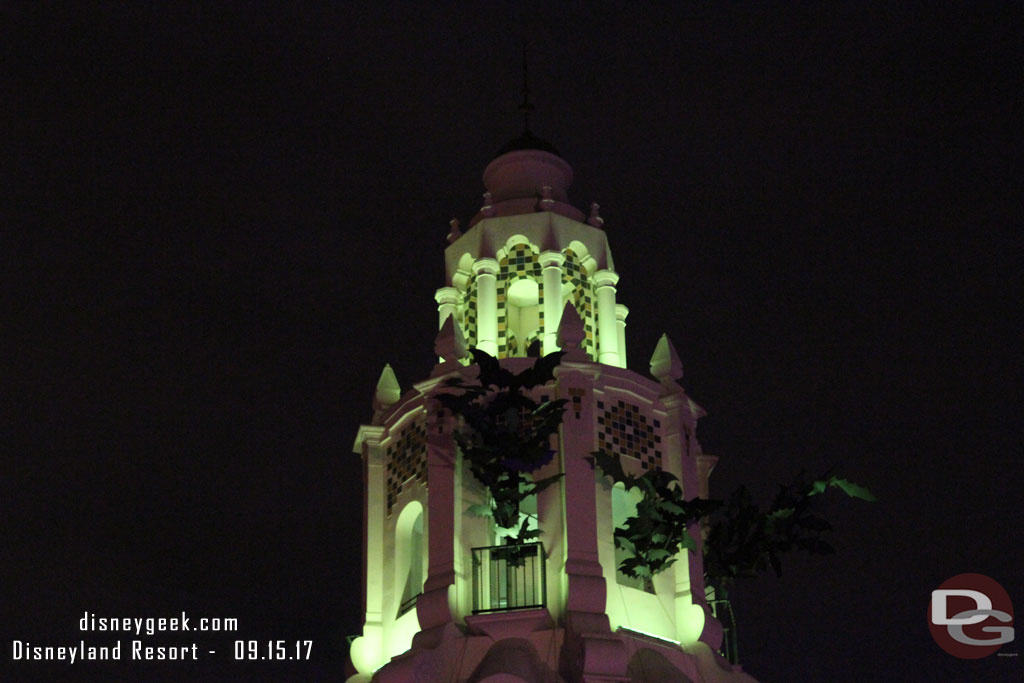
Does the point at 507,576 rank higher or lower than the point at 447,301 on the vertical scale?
lower

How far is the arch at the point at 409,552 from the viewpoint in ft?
109

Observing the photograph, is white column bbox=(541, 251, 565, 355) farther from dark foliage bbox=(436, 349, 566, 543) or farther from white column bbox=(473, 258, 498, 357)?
dark foliage bbox=(436, 349, 566, 543)

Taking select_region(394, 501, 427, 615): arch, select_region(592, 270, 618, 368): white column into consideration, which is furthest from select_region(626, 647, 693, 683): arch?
select_region(592, 270, 618, 368): white column

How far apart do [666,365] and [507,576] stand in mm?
4706

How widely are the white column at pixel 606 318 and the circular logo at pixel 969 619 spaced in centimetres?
661

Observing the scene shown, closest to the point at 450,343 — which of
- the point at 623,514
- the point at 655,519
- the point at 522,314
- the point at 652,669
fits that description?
the point at 522,314

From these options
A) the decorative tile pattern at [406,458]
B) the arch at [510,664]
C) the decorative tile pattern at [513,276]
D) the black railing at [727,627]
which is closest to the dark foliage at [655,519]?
the black railing at [727,627]

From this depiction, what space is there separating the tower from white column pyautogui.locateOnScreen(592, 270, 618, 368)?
2 cm

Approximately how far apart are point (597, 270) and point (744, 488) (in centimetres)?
495

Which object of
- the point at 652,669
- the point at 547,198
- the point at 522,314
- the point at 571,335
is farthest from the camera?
the point at 522,314

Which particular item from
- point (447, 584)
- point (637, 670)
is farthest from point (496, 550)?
point (637, 670)

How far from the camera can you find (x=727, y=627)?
3294cm

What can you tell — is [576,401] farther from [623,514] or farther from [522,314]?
[522,314]

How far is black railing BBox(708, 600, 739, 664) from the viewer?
3262 centimetres
